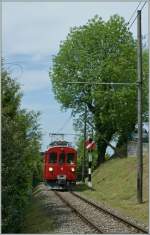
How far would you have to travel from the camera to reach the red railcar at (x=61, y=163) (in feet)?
117

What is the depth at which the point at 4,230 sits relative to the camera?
47.3 feet

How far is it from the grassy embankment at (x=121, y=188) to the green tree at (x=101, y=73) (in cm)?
388

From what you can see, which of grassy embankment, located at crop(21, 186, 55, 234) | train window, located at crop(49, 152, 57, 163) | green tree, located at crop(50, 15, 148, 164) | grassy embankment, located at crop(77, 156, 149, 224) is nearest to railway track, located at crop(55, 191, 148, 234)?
grassy embankment, located at crop(77, 156, 149, 224)

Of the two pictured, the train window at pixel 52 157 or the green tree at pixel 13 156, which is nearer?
the green tree at pixel 13 156

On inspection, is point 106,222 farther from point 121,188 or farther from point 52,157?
point 52,157

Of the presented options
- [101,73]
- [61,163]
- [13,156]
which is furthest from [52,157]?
[13,156]

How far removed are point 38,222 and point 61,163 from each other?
58.0 ft

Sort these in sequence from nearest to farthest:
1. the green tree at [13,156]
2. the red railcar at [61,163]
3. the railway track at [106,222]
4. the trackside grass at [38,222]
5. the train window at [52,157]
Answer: the green tree at [13,156] → the railway track at [106,222] → the trackside grass at [38,222] → the red railcar at [61,163] → the train window at [52,157]

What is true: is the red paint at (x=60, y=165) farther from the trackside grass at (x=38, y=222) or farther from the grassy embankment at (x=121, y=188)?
the trackside grass at (x=38, y=222)

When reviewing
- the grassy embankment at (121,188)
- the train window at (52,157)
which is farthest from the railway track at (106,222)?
the train window at (52,157)

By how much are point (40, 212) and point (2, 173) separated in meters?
6.85

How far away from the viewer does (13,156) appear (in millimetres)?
15000

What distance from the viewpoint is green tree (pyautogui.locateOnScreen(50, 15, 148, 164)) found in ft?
161

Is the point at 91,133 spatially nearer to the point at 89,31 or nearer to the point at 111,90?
the point at 111,90
